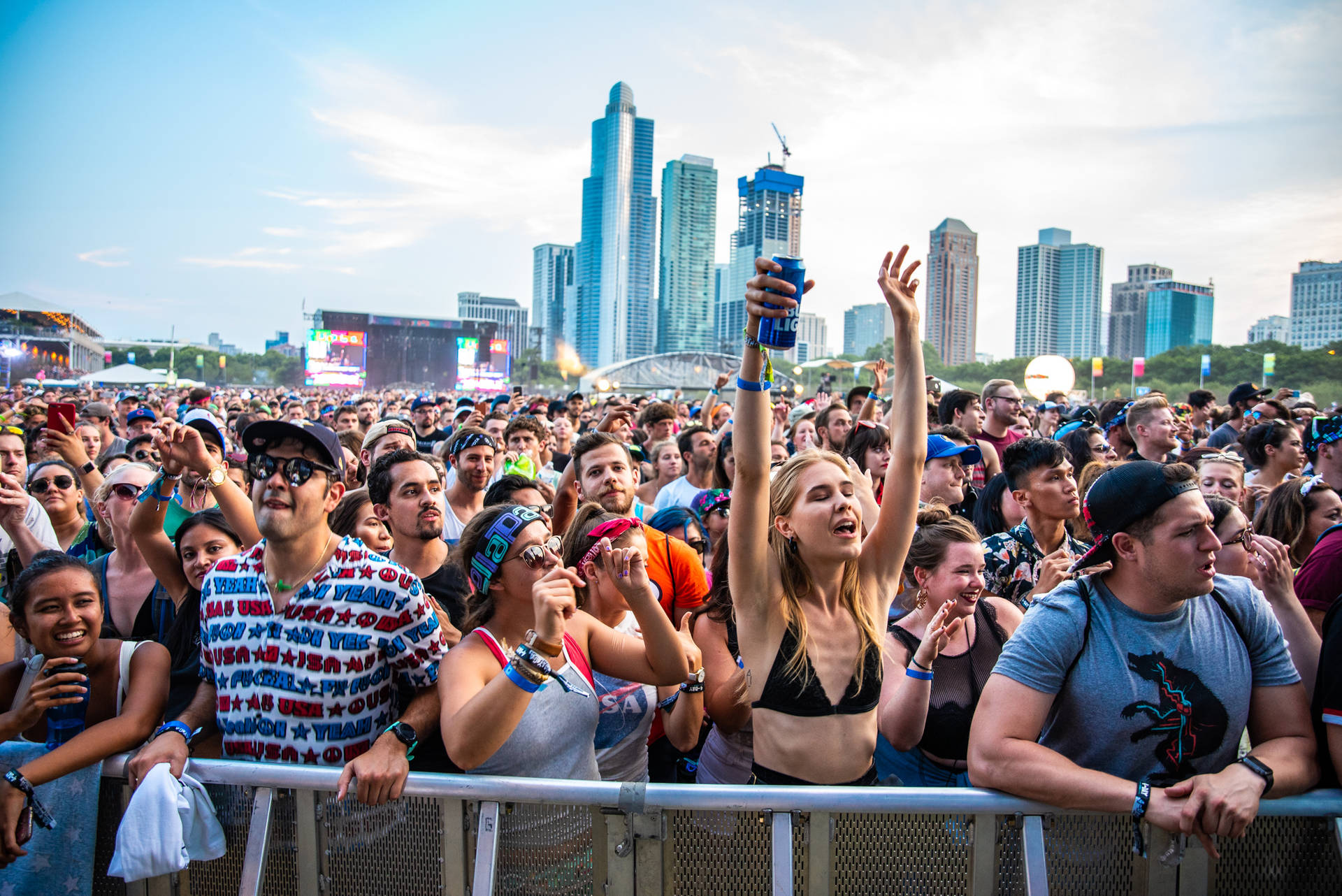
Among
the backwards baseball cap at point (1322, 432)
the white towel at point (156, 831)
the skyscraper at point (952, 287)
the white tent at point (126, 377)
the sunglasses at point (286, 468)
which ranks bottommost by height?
the white towel at point (156, 831)

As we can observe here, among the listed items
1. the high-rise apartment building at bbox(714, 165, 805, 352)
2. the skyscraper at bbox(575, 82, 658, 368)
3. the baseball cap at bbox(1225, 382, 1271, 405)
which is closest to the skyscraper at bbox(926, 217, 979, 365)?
the high-rise apartment building at bbox(714, 165, 805, 352)

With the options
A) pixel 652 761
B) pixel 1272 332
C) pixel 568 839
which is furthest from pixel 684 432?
pixel 1272 332

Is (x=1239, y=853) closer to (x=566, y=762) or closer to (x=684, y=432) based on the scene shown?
(x=566, y=762)

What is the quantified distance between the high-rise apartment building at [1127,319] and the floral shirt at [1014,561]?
118 meters

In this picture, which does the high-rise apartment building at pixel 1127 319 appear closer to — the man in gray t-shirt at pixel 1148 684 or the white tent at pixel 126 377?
the white tent at pixel 126 377

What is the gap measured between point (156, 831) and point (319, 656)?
24.9 inches

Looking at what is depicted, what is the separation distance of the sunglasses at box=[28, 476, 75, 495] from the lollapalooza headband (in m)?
4.23

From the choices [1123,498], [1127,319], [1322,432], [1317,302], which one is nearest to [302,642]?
[1123,498]

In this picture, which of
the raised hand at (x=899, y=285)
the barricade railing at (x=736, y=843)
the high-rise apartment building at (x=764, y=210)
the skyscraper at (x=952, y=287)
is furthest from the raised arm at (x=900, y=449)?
the skyscraper at (x=952, y=287)

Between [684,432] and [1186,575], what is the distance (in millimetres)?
5539

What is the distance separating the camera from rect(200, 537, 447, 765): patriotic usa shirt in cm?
262

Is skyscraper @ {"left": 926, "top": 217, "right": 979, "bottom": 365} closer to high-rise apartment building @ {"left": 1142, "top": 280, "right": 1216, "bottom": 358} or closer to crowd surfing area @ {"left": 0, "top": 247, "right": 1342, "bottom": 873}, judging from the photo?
high-rise apartment building @ {"left": 1142, "top": 280, "right": 1216, "bottom": 358}

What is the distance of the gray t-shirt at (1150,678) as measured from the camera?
7.64 feet

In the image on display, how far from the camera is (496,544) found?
2.76 meters
